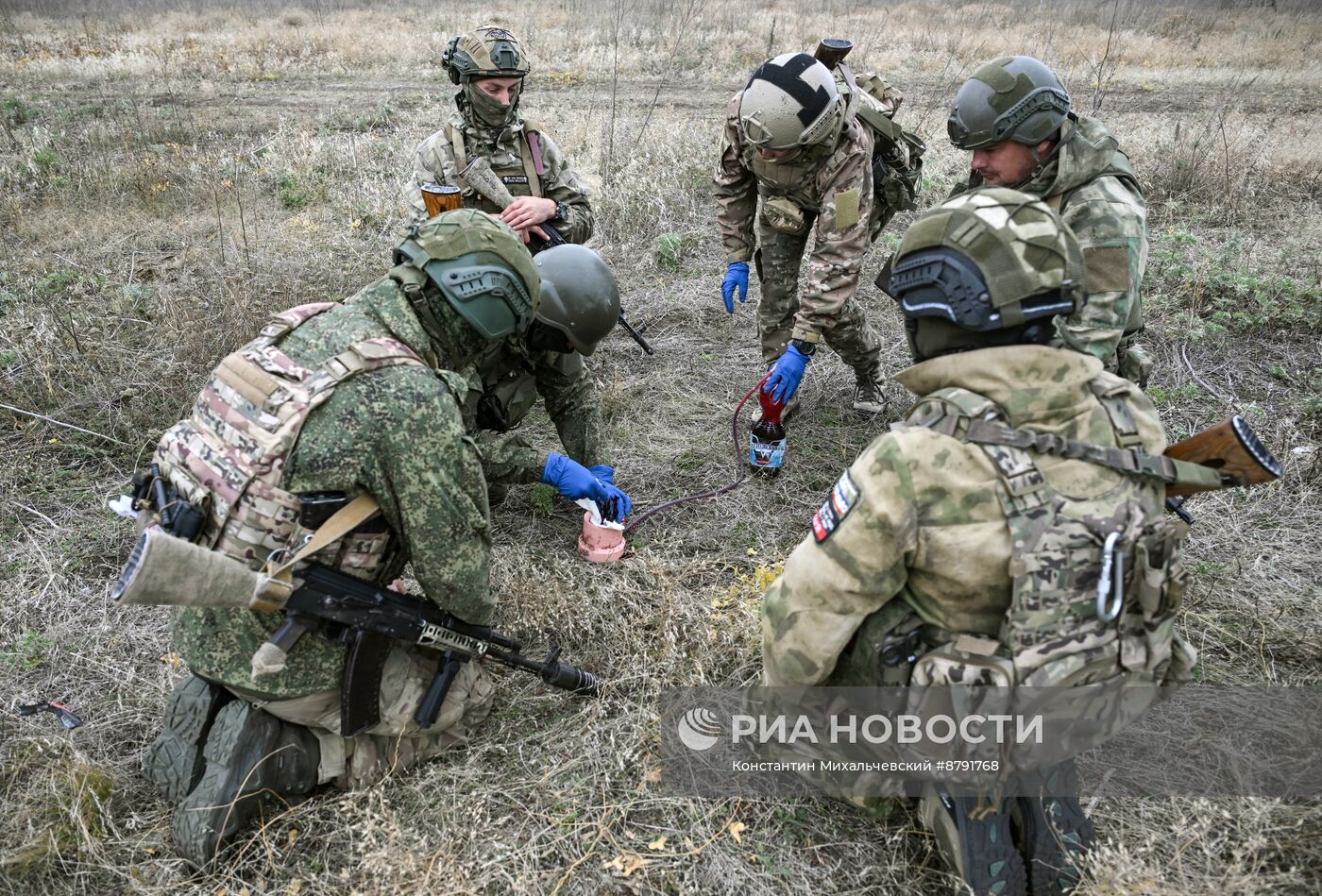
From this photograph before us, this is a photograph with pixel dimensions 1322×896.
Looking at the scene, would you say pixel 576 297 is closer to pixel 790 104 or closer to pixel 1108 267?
pixel 790 104

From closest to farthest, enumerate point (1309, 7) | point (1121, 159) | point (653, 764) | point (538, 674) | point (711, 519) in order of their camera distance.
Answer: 1. point (653, 764)
2. point (538, 674)
3. point (1121, 159)
4. point (711, 519)
5. point (1309, 7)

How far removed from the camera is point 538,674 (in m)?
3.17

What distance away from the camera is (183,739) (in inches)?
108

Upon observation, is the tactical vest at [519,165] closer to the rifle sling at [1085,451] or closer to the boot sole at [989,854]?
the rifle sling at [1085,451]

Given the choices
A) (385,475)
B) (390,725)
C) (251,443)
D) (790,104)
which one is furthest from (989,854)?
(790,104)

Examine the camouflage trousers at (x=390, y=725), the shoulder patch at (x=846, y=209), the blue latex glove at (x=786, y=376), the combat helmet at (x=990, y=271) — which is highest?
the combat helmet at (x=990, y=271)

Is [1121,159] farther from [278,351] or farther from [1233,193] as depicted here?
[1233,193]

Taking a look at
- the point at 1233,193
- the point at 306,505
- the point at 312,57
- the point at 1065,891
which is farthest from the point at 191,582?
the point at 312,57

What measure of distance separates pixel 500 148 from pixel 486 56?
522 mm

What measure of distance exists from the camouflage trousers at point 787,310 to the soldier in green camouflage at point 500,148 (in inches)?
45.4

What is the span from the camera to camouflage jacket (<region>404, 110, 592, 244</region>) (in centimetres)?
483

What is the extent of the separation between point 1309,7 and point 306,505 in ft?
84.9

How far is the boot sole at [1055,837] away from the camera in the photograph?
2.31 metres

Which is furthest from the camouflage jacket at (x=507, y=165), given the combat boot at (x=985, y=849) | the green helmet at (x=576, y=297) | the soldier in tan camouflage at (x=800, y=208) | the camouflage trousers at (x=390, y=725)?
the combat boot at (x=985, y=849)
